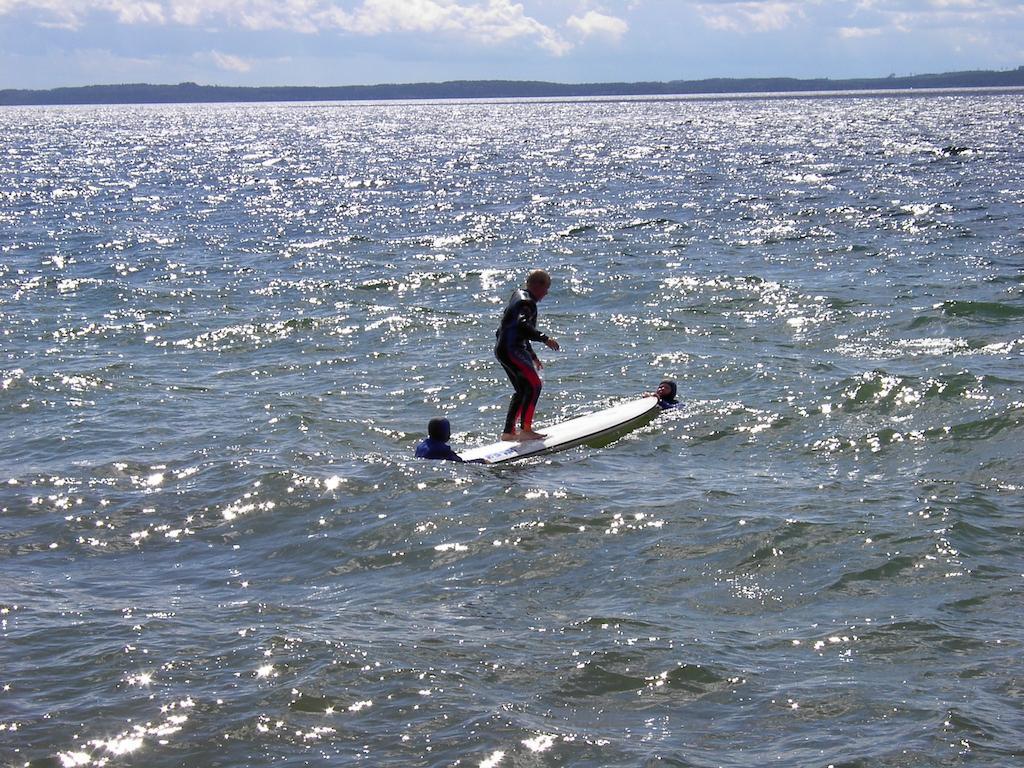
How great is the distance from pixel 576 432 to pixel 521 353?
1101 mm

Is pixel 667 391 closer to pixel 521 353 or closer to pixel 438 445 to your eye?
pixel 521 353

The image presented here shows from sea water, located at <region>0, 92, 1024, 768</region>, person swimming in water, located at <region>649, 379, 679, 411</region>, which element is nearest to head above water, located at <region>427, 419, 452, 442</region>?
sea water, located at <region>0, 92, 1024, 768</region>

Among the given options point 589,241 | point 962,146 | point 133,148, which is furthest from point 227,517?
point 133,148

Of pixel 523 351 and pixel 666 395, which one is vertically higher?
pixel 523 351

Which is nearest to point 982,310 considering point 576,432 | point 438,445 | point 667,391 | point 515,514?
point 667,391

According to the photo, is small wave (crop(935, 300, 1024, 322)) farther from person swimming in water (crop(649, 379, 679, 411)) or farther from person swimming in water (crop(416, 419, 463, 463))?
person swimming in water (crop(416, 419, 463, 463))

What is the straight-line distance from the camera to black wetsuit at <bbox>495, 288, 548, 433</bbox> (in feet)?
44.2

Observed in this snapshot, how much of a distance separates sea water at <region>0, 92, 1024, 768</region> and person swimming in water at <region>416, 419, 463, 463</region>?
186mm

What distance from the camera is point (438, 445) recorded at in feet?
42.1

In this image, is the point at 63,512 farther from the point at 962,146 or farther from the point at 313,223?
the point at 962,146

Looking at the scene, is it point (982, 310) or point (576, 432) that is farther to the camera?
point (982, 310)

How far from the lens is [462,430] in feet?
48.1

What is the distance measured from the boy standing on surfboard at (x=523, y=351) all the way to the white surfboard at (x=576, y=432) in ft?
0.65

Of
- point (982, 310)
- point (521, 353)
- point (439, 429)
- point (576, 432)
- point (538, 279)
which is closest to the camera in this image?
point (439, 429)
